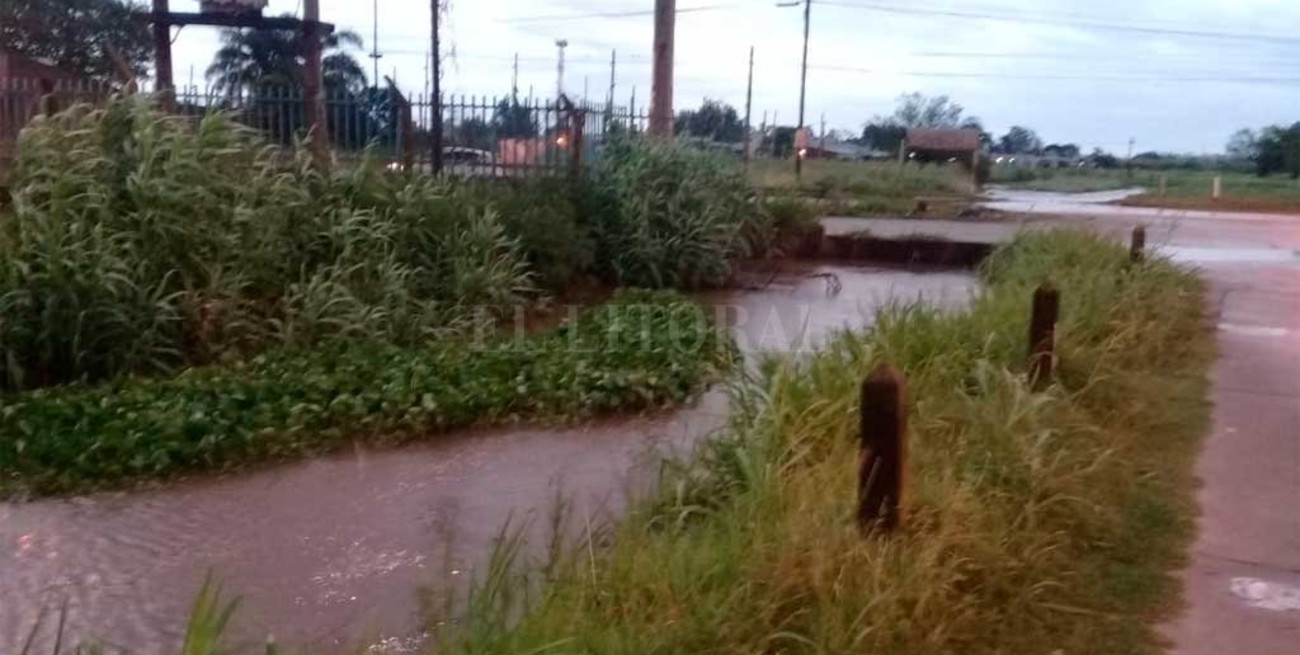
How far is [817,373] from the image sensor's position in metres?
6.34

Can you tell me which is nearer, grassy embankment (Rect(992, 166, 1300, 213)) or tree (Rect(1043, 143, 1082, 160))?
grassy embankment (Rect(992, 166, 1300, 213))

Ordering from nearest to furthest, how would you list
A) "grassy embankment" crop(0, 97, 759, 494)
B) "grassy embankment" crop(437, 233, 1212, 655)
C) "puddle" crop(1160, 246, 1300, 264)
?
"grassy embankment" crop(437, 233, 1212, 655) < "grassy embankment" crop(0, 97, 759, 494) < "puddle" crop(1160, 246, 1300, 264)

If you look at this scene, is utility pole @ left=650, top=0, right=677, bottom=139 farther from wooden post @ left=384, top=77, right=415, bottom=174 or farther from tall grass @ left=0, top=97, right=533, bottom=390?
A: tall grass @ left=0, top=97, right=533, bottom=390

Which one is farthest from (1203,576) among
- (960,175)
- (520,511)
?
(960,175)

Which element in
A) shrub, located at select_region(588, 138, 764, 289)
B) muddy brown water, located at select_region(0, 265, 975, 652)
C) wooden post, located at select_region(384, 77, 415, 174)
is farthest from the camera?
shrub, located at select_region(588, 138, 764, 289)

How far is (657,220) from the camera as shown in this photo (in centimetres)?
1388

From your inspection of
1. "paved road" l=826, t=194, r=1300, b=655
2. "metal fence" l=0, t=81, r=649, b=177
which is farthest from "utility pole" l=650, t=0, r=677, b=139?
"paved road" l=826, t=194, r=1300, b=655

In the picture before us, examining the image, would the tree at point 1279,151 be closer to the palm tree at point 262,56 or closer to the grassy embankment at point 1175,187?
the grassy embankment at point 1175,187

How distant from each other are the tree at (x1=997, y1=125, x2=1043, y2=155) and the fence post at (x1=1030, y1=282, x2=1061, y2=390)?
78.7 meters

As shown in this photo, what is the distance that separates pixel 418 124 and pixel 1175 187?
136ft

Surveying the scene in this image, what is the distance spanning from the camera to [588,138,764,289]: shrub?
45.0ft

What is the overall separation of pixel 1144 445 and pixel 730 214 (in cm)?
795

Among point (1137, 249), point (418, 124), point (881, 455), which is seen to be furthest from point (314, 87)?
point (881, 455)

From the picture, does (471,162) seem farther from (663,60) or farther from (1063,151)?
(1063,151)
